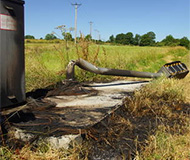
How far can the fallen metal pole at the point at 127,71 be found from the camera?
4.19 m

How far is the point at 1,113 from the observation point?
9.16 ft

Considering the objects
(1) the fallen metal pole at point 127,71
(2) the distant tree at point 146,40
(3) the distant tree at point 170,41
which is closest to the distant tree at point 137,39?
(2) the distant tree at point 146,40

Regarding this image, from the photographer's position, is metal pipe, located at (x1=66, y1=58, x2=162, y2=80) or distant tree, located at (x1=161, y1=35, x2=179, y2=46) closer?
metal pipe, located at (x1=66, y1=58, x2=162, y2=80)

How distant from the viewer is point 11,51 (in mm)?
2799

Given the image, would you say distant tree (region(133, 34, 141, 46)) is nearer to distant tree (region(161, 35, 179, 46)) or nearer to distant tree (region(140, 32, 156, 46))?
distant tree (region(140, 32, 156, 46))

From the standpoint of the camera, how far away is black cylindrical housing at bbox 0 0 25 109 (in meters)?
2.68

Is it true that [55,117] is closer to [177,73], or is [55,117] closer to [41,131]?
[41,131]

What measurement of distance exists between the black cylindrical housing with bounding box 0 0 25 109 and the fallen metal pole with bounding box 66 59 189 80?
127 cm

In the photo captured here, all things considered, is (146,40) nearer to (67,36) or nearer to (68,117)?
(67,36)

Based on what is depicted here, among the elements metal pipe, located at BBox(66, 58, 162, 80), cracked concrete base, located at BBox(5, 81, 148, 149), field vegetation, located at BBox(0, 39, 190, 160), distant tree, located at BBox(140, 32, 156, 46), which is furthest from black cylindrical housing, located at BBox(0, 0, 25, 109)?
distant tree, located at BBox(140, 32, 156, 46)

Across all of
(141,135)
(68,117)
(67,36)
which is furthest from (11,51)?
(67,36)

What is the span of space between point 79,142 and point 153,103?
5.73ft

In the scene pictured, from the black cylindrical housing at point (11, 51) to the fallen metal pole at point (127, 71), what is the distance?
1275 mm

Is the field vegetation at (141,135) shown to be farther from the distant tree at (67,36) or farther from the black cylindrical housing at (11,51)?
the distant tree at (67,36)
